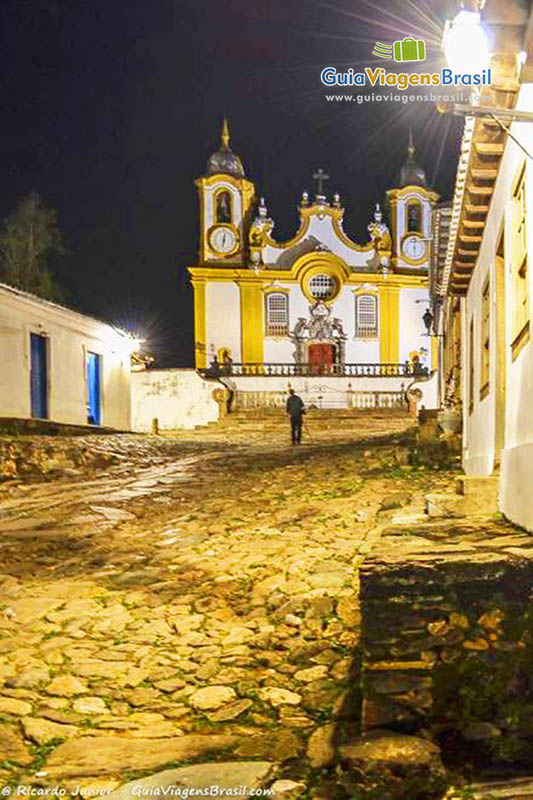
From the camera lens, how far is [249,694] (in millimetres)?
3689

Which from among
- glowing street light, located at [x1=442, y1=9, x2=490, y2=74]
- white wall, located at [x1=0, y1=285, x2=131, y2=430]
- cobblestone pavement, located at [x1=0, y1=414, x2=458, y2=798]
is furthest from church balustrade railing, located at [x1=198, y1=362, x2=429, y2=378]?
glowing street light, located at [x1=442, y1=9, x2=490, y2=74]

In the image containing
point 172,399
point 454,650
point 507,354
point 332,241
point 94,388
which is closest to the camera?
point 454,650

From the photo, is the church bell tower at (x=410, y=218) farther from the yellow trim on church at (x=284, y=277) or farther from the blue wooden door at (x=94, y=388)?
the blue wooden door at (x=94, y=388)

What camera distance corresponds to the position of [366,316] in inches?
1485

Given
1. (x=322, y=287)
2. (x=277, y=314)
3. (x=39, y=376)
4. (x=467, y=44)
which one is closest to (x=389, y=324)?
(x=322, y=287)

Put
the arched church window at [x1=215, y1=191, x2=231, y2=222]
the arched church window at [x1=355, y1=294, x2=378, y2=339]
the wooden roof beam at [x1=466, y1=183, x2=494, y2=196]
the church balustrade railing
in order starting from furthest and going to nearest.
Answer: the arched church window at [x1=215, y1=191, x2=231, y2=222] < the arched church window at [x1=355, y1=294, x2=378, y2=339] < the church balustrade railing < the wooden roof beam at [x1=466, y1=183, x2=494, y2=196]

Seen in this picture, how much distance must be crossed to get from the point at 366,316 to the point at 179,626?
1346 inches

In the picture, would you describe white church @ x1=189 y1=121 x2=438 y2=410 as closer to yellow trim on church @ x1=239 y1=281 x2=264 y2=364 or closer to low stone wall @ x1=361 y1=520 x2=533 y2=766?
yellow trim on church @ x1=239 y1=281 x2=264 y2=364

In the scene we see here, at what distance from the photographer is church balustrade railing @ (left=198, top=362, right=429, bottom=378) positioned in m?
32.2

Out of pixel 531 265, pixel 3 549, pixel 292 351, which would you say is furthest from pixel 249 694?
pixel 292 351

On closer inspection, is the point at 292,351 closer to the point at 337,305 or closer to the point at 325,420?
the point at 337,305

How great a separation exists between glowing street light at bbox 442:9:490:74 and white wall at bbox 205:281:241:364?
32.0 m

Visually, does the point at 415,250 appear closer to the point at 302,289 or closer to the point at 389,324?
the point at 389,324

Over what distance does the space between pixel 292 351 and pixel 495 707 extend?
33.9 m
